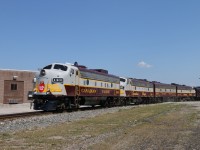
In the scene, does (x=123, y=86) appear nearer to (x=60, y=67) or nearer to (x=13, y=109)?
(x=13, y=109)

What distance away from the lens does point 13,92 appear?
2254 inches

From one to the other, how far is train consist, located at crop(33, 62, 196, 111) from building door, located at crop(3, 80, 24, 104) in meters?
17.4

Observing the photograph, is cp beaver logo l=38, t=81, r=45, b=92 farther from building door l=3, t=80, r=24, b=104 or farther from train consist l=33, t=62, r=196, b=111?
building door l=3, t=80, r=24, b=104

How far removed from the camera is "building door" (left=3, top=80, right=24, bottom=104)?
56188 mm

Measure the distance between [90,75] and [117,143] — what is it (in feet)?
74.4

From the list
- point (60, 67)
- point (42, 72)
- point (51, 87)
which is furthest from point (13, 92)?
point (51, 87)

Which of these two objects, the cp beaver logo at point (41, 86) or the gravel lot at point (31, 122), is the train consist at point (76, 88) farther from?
the gravel lot at point (31, 122)

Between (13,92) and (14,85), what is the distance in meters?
1.11

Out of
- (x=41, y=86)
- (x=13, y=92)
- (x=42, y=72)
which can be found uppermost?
(x=42, y=72)

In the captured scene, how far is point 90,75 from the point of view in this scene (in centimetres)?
3450

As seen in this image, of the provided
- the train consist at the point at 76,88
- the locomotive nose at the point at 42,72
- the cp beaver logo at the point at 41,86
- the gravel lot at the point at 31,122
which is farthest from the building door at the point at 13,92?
the gravel lot at the point at 31,122

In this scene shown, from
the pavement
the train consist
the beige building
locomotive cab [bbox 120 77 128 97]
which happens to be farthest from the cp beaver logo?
the beige building

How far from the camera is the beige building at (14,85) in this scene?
55.7 metres

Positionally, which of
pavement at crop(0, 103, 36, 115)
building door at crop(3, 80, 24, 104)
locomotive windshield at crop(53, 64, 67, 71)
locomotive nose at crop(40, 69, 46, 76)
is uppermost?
locomotive windshield at crop(53, 64, 67, 71)
